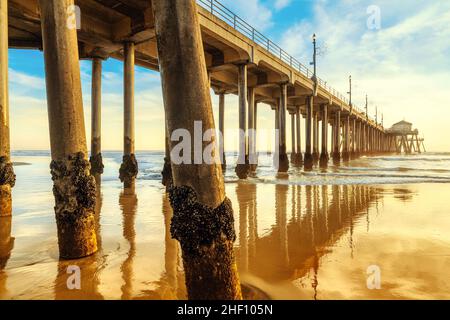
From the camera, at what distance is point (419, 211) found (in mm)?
6973

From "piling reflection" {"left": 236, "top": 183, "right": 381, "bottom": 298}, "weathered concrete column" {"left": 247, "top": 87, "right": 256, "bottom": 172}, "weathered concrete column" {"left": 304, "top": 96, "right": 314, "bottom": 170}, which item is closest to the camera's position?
"piling reflection" {"left": 236, "top": 183, "right": 381, "bottom": 298}

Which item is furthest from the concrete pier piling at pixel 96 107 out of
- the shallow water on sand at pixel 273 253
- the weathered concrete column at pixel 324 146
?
the weathered concrete column at pixel 324 146

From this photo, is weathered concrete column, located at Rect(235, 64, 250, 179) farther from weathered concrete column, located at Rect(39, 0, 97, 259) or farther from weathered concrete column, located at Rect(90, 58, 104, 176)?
weathered concrete column, located at Rect(39, 0, 97, 259)

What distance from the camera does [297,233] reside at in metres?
5.27

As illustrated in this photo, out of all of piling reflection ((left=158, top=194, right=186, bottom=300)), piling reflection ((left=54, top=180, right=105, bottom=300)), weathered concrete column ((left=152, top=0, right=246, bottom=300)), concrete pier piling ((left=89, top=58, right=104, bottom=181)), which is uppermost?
concrete pier piling ((left=89, top=58, right=104, bottom=181))

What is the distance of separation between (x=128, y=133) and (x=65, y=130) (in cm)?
746

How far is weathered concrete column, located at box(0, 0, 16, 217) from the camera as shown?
6.62m

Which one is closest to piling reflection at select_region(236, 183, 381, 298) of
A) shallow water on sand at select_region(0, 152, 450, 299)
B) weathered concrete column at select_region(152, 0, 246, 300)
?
shallow water on sand at select_region(0, 152, 450, 299)

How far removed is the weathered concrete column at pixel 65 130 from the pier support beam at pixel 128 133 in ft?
22.7

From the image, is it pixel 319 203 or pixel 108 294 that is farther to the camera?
pixel 319 203

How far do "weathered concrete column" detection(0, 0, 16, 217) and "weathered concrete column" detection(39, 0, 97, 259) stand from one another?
11.8ft
